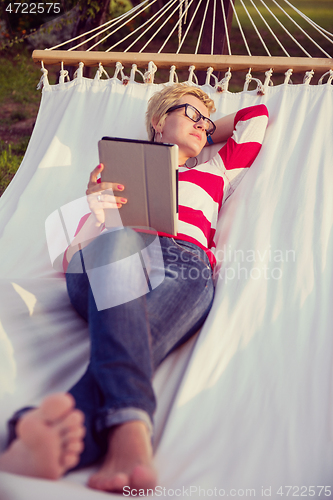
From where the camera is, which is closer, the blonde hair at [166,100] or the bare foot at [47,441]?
the bare foot at [47,441]

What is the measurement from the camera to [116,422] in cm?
64

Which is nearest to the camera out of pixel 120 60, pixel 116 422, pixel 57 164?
pixel 116 422

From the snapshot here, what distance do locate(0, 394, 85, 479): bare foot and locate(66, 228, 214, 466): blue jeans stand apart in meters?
0.05

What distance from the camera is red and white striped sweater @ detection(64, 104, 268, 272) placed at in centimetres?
120

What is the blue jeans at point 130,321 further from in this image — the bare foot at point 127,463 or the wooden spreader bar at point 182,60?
the wooden spreader bar at point 182,60

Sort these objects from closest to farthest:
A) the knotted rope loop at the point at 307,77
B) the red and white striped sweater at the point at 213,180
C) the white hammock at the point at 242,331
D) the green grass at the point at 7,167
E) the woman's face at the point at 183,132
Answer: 1. the white hammock at the point at 242,331
2. the red and white striped sweater at the point at 213,180
3. the woman's face at the point at 183,132
4. the knotted rope loop at the point at 307,77
5. the green grass at the point at 7,167

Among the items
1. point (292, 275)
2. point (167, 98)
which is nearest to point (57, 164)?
point (167, 98)

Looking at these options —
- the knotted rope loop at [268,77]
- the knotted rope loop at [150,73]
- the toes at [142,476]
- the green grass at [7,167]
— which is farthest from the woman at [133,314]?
the green grass at [7,167]

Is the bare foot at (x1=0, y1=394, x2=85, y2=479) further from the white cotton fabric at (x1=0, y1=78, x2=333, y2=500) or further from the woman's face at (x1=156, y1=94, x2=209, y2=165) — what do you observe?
the woman's face at (x1=156, y1=94, x2=209, y2=165)

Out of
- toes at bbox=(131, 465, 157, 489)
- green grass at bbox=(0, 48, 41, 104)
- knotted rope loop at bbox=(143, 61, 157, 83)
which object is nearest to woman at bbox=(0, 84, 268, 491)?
toes at bbox=(131, 465, 157, 489)

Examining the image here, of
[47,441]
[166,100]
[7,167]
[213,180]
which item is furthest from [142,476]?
[7,167]

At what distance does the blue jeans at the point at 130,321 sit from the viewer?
67 centimetres

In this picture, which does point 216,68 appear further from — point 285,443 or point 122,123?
point 285,443

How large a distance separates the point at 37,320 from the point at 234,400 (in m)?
0.53
